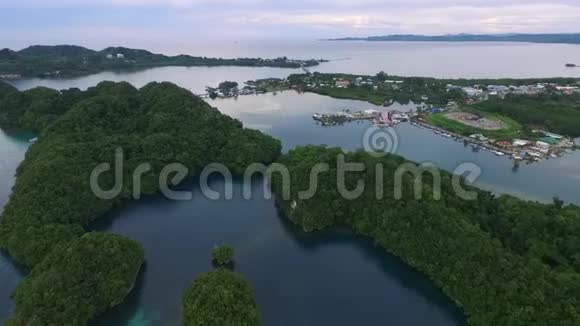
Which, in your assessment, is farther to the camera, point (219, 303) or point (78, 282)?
point (78, 282)

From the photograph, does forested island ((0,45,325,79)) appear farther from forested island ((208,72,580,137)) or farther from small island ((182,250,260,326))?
small island ((182,250,260,326))

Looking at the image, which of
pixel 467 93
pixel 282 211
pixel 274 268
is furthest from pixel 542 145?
pixel 274 268

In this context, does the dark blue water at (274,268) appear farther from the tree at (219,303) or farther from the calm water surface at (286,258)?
the tree at (219,303)

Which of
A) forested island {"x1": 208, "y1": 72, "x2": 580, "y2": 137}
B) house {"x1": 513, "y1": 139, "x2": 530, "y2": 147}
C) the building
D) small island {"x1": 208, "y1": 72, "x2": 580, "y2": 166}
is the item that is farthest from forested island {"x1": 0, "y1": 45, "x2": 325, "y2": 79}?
house {"x1": 513, "y1": 139, "x2": 530, "y2": 147}

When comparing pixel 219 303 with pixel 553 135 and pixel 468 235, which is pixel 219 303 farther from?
pixel 553 135

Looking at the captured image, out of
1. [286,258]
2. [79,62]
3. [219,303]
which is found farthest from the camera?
[79,62]
